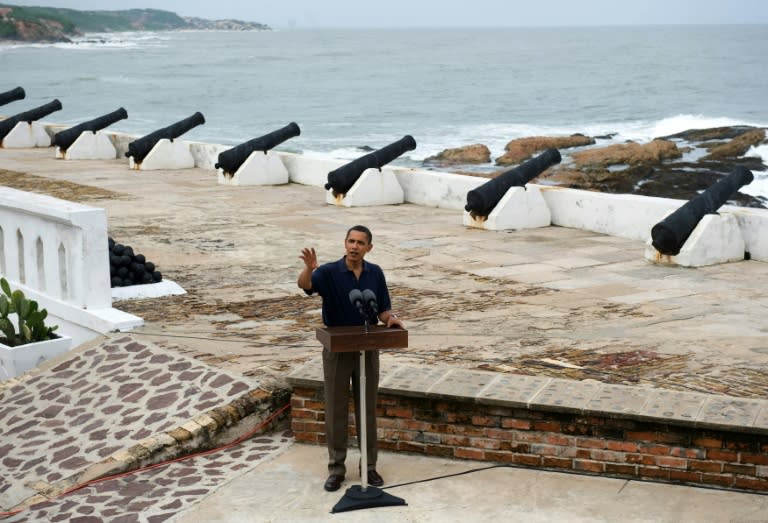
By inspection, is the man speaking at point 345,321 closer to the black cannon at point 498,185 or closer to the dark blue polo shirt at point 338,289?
the dark blue polo shirt at point 338,289

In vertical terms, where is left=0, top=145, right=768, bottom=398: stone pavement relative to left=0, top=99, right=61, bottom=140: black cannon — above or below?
below

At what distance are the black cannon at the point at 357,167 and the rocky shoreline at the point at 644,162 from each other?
1435 centimetres

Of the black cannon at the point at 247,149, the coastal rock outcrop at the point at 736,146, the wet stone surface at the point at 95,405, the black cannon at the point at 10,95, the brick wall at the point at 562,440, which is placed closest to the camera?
the brick wall at the point at 562,440

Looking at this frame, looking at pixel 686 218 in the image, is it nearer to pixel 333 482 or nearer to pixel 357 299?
pixel 333 482

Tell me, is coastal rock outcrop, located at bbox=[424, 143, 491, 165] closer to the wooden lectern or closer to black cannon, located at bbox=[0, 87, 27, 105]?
black cannon, located at bbox=[0, 87, 27, 105]

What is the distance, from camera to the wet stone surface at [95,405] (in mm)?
6664

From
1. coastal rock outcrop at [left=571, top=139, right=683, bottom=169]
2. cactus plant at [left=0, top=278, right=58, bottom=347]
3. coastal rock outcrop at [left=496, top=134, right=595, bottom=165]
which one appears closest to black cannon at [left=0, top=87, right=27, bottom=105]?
coastal rock outcrop at [left=571, top=139, right=683, bottom=169]

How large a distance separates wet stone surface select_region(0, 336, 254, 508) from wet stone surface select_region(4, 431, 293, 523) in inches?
10.1

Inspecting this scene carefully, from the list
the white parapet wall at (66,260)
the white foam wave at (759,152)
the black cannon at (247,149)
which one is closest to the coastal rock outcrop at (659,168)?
the white foam wave at (759,152)

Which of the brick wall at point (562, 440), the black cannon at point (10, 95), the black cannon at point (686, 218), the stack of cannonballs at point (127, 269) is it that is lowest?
the brick wall at point (562, 440)

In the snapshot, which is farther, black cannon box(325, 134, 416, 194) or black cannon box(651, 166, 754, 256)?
black cannon box(325, 134, 416, 194)

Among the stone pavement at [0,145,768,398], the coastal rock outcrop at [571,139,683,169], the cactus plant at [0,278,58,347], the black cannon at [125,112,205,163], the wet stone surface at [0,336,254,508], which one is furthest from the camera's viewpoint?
the coastal rock outcrop at [571,139,683,169]

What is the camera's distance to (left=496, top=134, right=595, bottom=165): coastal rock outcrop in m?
40.6

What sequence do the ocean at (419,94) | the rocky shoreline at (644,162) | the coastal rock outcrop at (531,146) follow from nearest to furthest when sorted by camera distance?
the rocky shoreline at (644,162), the coastal rock outcrop at (531,146), the ocean at (419,94)
